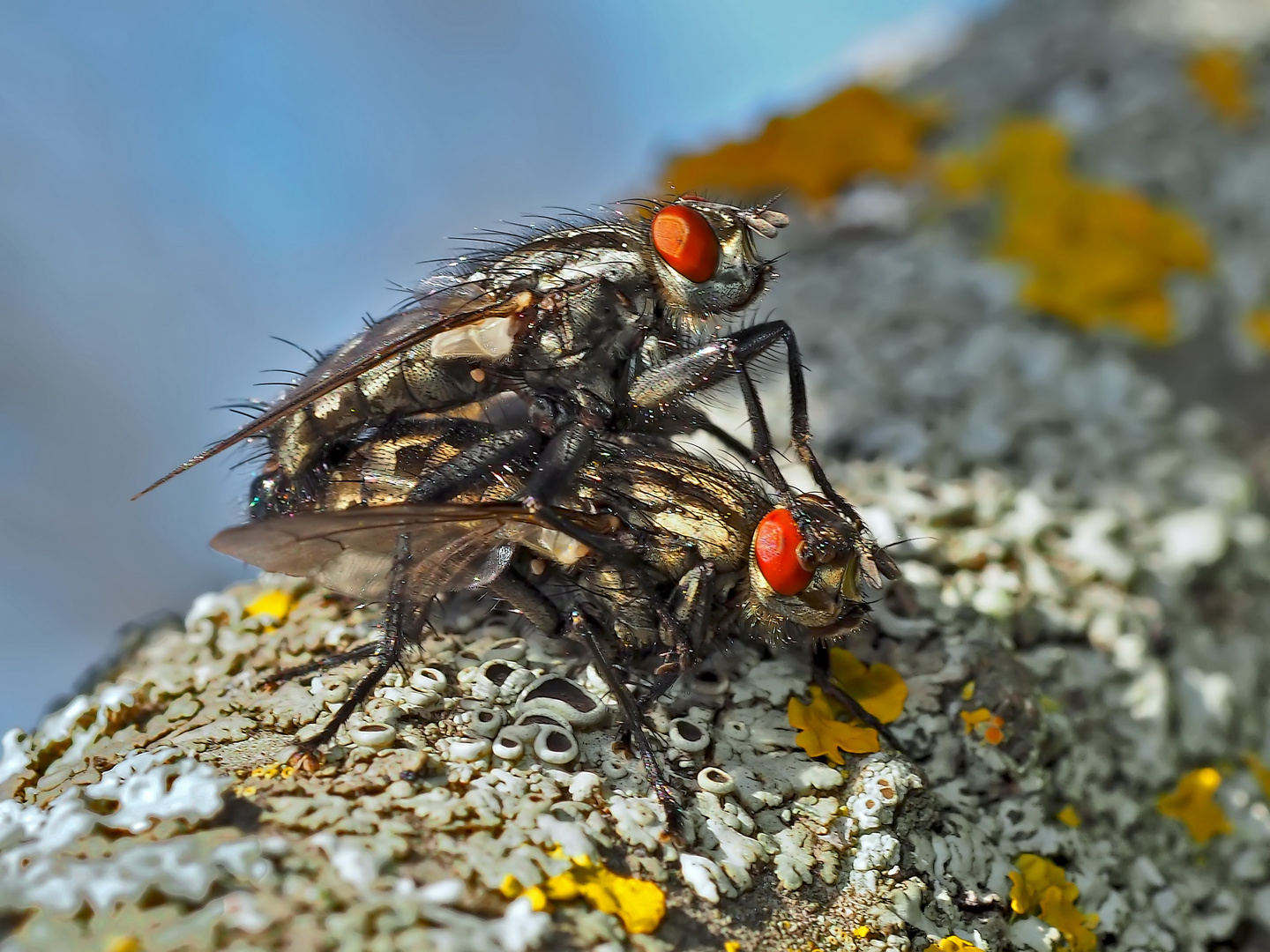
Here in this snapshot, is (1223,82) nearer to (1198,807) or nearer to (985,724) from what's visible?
(1198,807)

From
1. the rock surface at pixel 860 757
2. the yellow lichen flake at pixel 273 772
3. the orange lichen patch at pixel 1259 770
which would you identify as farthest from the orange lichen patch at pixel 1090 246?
the yellow lichen flake at pixel 273 772

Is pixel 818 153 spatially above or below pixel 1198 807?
above

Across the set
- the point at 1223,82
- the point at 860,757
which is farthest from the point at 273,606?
the point at 1223,82

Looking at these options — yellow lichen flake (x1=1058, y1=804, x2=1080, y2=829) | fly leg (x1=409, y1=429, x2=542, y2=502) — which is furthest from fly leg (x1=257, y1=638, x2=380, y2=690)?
yellow lichen flake (x1=1058, y1=804, x2=1080, y2=829)

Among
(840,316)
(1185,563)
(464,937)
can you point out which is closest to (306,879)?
(464,937)

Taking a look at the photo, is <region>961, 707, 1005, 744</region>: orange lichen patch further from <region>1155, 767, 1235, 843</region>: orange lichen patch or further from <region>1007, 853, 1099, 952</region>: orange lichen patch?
<region>1155, 767, 1235, 843</region>: orange lichen patch
